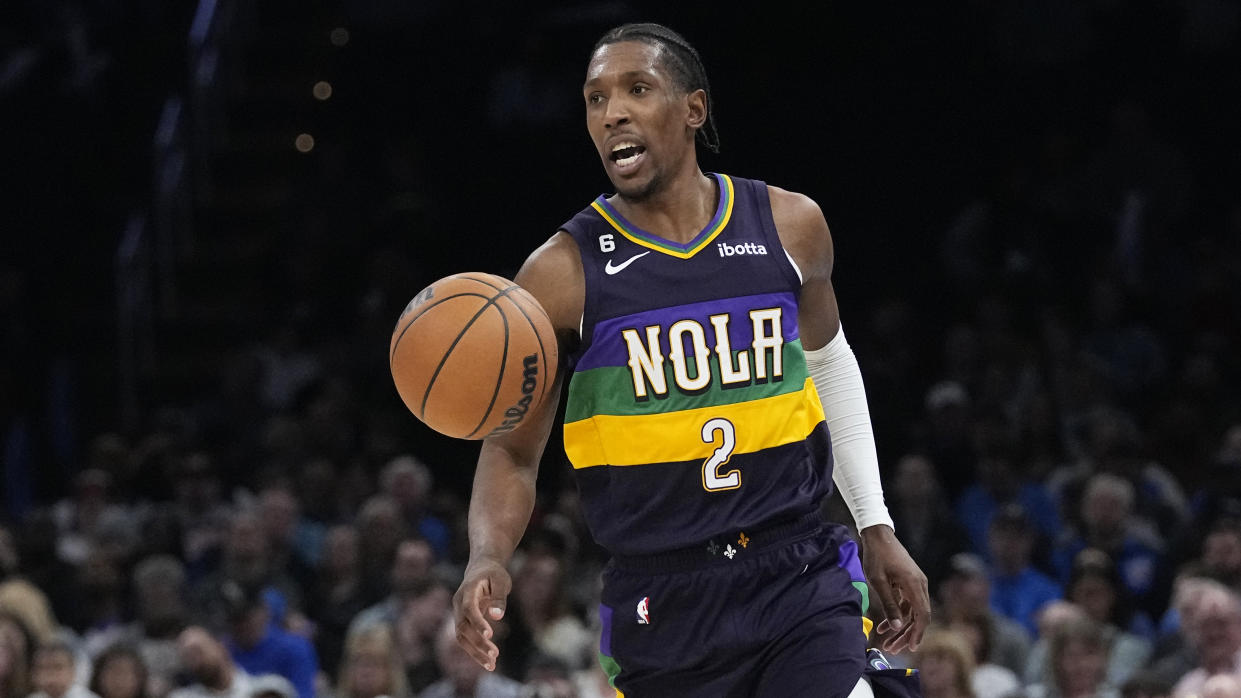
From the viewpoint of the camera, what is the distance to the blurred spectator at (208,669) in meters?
7.88

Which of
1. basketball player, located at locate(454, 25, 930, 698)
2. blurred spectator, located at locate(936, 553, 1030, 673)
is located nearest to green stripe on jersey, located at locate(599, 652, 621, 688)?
basketball player, located at locate(454, 25, 930, 698)

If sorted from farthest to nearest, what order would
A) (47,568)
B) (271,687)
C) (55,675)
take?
(47,568)
(55,675)
(271,687)

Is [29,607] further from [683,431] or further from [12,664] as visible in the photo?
[683,431]

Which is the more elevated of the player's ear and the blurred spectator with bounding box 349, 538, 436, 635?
the player's ear

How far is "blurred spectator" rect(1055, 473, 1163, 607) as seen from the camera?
8391 millimetres

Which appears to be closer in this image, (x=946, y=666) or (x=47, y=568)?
(x=946, y=666)

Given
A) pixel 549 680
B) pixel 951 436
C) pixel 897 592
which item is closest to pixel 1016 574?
pixel 951 436

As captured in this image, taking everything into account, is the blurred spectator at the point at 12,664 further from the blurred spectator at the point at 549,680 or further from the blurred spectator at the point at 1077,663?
the blurred spectator at the point at 1077,663

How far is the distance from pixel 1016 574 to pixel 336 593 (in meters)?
3.50

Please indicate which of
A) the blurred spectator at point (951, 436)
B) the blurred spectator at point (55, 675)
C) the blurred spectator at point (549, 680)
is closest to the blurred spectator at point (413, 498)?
the blurred spectator at point (549, 680)

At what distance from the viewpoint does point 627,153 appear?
3.92m

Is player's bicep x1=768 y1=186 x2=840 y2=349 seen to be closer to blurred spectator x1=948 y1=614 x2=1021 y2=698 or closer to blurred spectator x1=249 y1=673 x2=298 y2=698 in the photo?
blurred spectator x1=948 y1=614 x2=1021 y2=698

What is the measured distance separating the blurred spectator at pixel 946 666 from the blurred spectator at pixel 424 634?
2.10m

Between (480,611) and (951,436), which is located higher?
(480,611)
